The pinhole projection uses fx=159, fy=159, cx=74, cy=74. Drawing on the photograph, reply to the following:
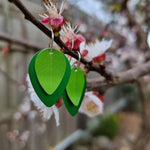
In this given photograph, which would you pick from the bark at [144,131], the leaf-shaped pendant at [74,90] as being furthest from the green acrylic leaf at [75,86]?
the bark at [144,131]

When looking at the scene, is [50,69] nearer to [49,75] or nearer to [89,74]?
[49,75]

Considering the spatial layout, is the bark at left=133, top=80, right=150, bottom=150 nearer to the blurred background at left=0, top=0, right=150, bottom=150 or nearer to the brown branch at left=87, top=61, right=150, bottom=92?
the blurred background at left=0, top=0, right=150, bottom=150

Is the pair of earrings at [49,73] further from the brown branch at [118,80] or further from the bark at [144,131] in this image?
the bark at [144,131]

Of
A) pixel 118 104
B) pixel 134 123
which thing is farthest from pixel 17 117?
pixel 118 104


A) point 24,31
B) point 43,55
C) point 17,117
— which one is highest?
point 24,31

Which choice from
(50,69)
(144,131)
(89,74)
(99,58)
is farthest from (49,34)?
(144,131)

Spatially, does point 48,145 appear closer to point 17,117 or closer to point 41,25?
point 17,117

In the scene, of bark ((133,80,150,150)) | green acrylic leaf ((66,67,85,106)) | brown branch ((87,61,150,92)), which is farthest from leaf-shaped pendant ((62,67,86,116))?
bark ((133,80,150,150))
